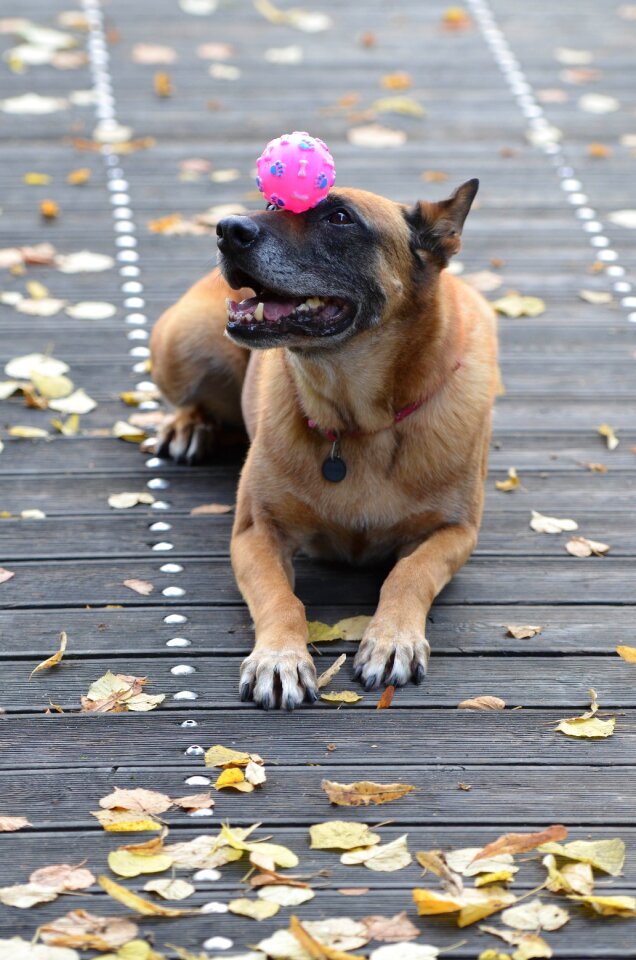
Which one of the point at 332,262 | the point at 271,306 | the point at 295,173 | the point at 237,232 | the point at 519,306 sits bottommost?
the point at 519,306

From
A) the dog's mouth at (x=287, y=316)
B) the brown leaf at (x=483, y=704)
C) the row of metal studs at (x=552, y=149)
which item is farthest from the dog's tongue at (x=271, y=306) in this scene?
the row of metal studs at (x=552, y=149)

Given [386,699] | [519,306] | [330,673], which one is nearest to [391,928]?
[386,699]

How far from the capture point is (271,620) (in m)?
3.26

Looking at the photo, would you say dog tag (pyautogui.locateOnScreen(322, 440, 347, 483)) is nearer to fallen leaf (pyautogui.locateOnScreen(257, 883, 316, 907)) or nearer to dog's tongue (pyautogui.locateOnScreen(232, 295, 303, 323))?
dog's tongue (pyautogui.locateOnScreen(232, 295, 303, 323))

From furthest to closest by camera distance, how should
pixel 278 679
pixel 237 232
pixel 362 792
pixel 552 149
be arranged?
pixel 552 149
pixel 237 232
pixel 278 679
pixel 362 792

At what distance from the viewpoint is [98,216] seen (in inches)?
247

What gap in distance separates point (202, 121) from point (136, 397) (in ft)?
9.77

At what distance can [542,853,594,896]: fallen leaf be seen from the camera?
2.43 meters

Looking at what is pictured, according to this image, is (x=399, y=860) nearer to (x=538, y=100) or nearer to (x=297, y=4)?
(x=538, y=100)

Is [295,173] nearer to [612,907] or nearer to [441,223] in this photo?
[441,223]

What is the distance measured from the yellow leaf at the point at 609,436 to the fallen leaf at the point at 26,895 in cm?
270

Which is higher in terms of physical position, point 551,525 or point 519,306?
point 519,306

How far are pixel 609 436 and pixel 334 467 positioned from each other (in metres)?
1.35

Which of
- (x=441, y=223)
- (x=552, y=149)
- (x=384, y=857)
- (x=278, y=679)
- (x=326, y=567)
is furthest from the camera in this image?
(x=552, y=149)
